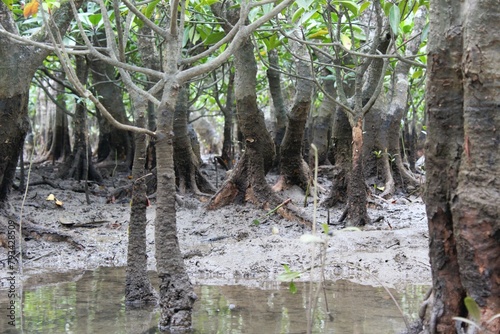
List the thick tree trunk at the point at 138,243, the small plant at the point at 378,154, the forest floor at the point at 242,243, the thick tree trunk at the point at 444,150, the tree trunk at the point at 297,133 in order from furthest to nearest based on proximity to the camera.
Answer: the small plant at the point at 378,154, the tree trunk at the point at 297,133, the forest floor at the point at 242,243, the thick tree trunk at the point at 138,243, the thick tree trunk at the point at 444,150

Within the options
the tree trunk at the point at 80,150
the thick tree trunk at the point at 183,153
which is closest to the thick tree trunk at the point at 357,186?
the thick tree trunk at the point at 183,153

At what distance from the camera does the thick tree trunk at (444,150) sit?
3176 millimetres

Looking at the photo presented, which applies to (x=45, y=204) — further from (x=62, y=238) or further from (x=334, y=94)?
(x=334, y=94)

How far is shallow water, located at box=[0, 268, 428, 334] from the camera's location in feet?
14.0

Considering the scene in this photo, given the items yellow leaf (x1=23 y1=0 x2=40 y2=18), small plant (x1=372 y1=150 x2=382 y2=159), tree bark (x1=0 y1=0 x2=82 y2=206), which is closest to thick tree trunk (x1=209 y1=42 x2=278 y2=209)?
tree bark (x1=0 y1=0 x2=82 y2=206)

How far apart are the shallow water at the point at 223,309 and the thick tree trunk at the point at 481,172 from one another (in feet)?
4.30

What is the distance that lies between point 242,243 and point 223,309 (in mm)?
2452

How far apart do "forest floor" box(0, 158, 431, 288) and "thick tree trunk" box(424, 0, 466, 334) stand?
2099 millimetres

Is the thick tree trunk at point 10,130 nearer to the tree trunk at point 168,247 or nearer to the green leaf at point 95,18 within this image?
the green leaf at point 95,18

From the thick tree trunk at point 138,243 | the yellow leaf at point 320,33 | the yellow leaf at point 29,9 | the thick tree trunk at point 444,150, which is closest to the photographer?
the thick tree trunk at point 444,150

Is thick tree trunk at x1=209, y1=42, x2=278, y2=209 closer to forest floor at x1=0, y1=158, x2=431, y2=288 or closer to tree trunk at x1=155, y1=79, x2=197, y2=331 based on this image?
forest floor at x1=0, y1=158, x2=431, y2=288

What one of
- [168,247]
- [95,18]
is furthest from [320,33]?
[168,247]

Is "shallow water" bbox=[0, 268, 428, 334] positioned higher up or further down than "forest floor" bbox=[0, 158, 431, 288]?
further down

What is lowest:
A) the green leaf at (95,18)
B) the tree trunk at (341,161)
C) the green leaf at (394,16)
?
the tree trunk at (341,161)
